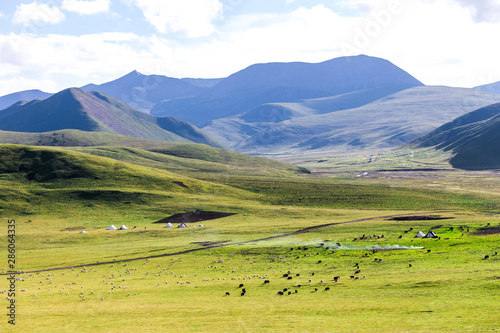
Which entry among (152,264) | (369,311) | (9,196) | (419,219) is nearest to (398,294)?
(369,311)

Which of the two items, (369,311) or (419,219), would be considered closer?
(369,311)

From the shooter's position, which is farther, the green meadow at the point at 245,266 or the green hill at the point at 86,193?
the green hill at the point at 86,193

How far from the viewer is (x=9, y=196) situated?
162 meters

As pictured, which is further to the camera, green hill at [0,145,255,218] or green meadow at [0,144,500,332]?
green hill at [0,145,255,218]

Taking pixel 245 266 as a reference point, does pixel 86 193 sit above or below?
above

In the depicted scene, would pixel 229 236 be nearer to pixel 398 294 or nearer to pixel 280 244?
pixel 280 244

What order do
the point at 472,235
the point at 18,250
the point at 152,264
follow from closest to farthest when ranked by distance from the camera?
the point at 152,264, the point at 472,235, the point at 18,250

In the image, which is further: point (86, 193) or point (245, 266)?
point (86, 193)

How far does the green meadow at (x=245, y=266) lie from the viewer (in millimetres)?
40969

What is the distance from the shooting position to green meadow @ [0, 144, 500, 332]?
1613 inches

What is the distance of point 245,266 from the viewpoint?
73.7 m

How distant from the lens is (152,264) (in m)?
79.5

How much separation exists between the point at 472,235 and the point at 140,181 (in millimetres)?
137367

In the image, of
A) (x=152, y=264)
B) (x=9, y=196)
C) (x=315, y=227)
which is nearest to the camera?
(x=152, y=264)
